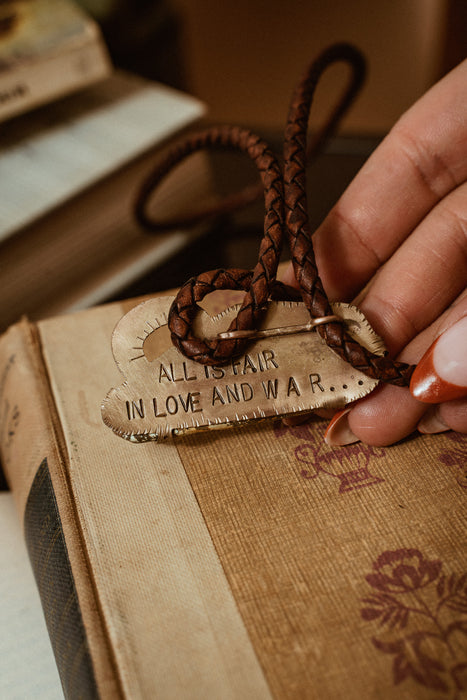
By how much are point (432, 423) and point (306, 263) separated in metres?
0.18

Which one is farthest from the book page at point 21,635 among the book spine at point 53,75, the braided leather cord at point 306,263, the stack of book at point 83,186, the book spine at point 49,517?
the book spine at point 53,75

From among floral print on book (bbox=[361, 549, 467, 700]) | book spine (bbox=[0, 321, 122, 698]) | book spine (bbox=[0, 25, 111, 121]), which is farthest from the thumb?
book spine (bbox=[0, 25, 111, 121])

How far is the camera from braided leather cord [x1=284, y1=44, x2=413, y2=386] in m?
0.48

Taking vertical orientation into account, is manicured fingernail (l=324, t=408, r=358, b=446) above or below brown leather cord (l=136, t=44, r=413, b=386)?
below

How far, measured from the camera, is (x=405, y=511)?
468 mm

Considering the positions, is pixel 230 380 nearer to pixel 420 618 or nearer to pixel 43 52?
pixel 420 618

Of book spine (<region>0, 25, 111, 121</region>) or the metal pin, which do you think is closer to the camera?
the metal pin

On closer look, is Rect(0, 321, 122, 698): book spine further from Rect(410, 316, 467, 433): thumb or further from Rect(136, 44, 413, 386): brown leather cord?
Rect(410, 316, 467, 433): thumb

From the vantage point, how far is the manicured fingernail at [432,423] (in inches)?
20.1

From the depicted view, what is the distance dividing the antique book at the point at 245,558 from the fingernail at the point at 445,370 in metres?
0.07

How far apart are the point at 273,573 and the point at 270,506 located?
55 millimetres

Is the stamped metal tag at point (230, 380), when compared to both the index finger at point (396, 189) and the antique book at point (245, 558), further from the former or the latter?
the index finger at point (396, 189)

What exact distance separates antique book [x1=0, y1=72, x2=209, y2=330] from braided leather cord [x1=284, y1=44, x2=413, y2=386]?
1.82 feet

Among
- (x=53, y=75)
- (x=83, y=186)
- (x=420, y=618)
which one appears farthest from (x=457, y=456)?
(x=53, y=75)
